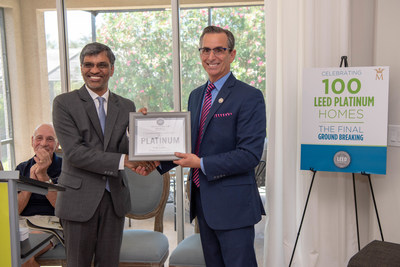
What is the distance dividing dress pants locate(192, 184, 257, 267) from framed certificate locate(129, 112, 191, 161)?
0.95 ft

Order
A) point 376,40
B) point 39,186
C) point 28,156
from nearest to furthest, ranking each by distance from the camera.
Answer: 1. point 39,186
2. point 376,40
3. point 28,156

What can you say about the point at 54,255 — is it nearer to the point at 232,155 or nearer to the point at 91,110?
the point at 91,110

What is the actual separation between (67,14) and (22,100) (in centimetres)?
98

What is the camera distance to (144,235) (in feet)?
10.3

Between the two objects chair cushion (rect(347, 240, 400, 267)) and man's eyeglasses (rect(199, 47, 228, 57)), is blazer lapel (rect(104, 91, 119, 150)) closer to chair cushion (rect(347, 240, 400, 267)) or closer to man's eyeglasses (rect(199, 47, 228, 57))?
man's eyeglasses (rect(199, 47, 228, 57))

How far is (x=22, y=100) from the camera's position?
4.27 m

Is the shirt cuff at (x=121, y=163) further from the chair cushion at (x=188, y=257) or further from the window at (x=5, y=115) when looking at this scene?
the window at (x=5, y=115)

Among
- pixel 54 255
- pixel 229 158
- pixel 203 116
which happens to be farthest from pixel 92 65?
pixel 54 255

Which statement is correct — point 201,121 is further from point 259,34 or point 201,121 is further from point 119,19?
point 119,19

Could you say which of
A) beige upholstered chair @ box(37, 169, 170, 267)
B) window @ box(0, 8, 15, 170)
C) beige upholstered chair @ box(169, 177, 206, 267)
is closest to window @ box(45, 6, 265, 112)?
window @ box(0, 8, 15, 170)

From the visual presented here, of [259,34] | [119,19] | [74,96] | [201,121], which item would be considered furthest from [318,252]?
[119,19]

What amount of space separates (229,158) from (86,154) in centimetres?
80

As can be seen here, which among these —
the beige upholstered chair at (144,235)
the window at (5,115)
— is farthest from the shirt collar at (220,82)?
the window at (5,115)

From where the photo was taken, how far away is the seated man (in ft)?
9.75
